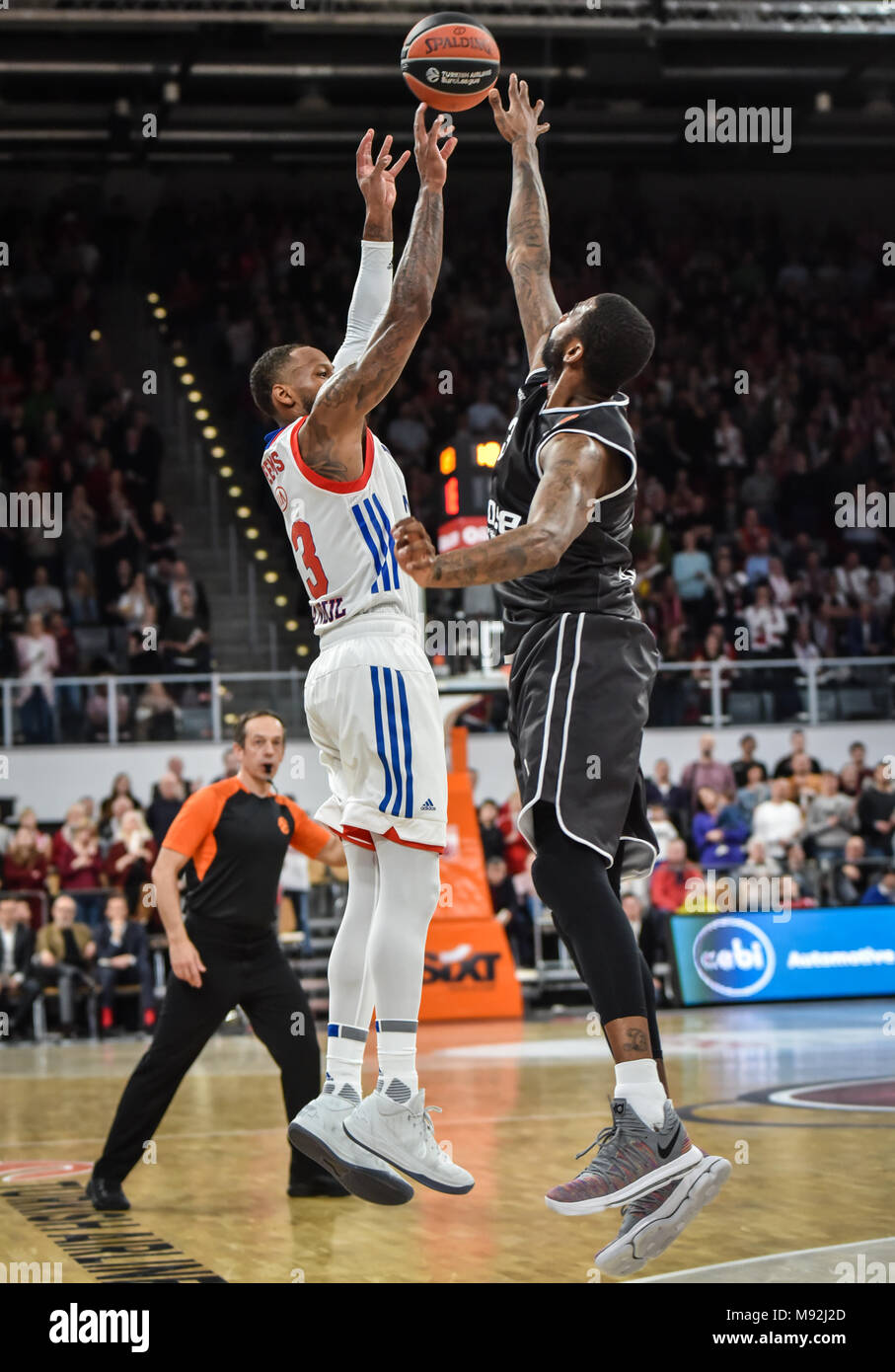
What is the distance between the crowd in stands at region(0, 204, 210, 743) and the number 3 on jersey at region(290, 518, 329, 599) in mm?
13211

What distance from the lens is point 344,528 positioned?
571 centimetres

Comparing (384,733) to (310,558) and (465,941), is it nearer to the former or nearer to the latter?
(310,558)

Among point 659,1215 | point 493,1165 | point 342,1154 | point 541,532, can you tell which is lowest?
point 493,1165

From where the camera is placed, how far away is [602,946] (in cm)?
519

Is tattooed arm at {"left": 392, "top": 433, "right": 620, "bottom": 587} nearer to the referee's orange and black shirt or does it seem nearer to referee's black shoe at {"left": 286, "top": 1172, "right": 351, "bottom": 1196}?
the referee's orange and black shirt

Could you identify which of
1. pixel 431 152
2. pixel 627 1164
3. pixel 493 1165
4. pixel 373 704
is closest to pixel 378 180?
pixel 431 152

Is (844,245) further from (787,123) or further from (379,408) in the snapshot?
(379,408)

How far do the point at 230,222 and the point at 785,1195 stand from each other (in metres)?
21.2

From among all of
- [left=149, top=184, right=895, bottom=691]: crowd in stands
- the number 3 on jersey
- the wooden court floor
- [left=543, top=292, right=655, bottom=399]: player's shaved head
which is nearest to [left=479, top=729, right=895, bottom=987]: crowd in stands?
[left=149, top=184, right=895, bottom=691]: crowd in stands

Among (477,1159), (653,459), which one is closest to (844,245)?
(653,459)

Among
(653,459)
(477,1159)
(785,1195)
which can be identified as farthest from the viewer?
(653,459)

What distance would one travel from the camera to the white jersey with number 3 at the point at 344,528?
567 centimetres

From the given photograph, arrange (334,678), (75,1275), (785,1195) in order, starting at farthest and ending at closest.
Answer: (785,1195)
(75,1275)
(334,678)

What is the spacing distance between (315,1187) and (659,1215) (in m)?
3.80
